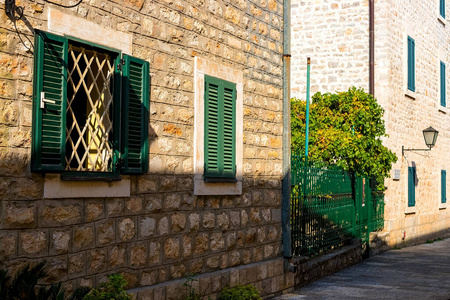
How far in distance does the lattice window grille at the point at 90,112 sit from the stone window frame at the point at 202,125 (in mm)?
1465

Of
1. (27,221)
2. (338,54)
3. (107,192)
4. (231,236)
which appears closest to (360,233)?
(338,54)

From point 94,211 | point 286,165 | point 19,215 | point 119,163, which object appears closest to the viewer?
point 19,215

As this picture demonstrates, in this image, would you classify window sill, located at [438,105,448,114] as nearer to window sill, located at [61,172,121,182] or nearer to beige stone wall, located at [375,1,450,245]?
beige stone wall, located at [375,1,450,245]

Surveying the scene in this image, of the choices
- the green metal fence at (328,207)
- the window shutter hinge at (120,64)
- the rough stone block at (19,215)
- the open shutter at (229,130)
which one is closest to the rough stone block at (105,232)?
the rough stone block at (19,215)

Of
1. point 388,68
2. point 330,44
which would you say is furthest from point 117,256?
point 330,44

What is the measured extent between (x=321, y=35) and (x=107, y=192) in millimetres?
12081

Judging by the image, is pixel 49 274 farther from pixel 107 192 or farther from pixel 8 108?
pixel 8 108

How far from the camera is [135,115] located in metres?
6.45

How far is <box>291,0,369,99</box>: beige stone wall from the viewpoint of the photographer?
16656 millimetres

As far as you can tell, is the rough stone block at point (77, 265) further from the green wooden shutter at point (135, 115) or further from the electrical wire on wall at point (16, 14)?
the electrical wire on wall at point (16, 14)

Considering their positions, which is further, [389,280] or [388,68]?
[388,68]

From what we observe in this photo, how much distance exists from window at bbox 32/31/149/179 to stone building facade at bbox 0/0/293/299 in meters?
0.06

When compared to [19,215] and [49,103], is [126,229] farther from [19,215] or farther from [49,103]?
[49,103]

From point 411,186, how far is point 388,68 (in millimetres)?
3800
